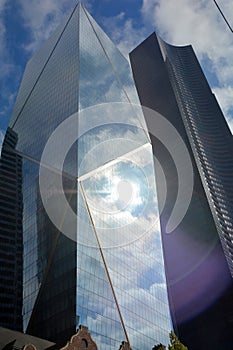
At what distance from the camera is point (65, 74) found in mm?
103375

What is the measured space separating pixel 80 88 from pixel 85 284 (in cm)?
5257

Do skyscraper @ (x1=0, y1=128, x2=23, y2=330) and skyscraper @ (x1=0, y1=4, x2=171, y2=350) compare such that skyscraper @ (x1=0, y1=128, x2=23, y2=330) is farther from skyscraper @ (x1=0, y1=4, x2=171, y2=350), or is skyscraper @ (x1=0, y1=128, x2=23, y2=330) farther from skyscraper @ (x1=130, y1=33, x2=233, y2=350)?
skyscraper @ (x1=130, y1=33, x2=233, y2=350)

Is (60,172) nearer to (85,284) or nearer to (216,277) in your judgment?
(85,284)

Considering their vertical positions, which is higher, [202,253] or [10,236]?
[202,253]

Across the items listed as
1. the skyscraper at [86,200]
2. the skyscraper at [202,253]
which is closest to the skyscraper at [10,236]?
the skyscraper at [86,200]

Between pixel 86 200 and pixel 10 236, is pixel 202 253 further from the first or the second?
pixel 86 200

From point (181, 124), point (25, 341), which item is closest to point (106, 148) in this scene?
point (25, 341)

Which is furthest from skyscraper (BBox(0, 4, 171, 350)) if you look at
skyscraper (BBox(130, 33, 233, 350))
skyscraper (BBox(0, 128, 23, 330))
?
skyscraper (BBox(130, 33, 233, 350))

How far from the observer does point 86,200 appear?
73062mm

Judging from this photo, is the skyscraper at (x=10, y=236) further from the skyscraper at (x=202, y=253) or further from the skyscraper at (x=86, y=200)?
the skyscraper at (x=202, y=253)

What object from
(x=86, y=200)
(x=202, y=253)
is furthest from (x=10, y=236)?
(x=202, y=253)

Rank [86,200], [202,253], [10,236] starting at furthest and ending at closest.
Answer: [202,253] → [10,236] → [86,200]

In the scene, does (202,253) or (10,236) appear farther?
(202,253)

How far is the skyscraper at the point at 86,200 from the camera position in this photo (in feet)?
209
